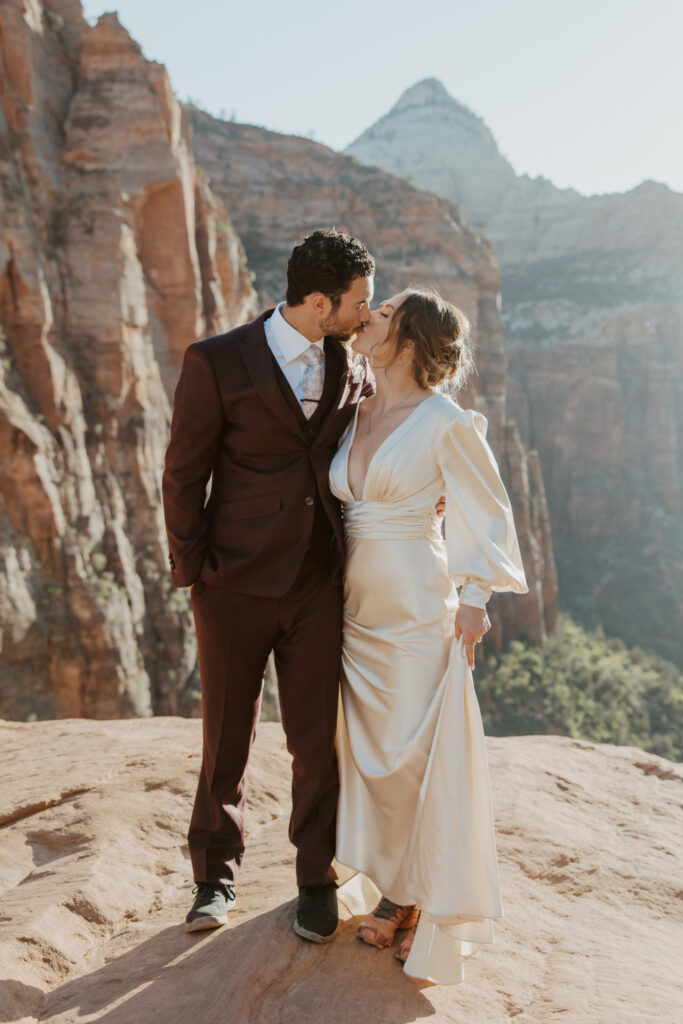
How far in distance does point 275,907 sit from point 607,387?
59894 mm

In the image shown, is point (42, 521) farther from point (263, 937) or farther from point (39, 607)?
point (263, 937)

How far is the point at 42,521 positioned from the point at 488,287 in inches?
1270

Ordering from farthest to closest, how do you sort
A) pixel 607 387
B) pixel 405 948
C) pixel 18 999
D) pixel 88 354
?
pixel 607 387 < pixel 88 354 < pixel 405 948 < pixel 18 999

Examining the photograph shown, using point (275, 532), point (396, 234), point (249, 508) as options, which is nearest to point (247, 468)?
point (249, 508)

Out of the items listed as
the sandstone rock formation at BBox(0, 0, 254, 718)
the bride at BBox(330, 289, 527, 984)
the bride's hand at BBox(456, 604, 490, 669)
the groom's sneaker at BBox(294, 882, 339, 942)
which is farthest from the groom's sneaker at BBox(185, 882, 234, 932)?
the sandstone rock formation at BBox(0, 0, 254, 718)

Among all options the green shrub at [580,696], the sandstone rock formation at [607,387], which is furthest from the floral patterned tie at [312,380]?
the sandstone rock formation at [607,387]

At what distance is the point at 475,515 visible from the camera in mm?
2676

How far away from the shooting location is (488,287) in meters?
41.1

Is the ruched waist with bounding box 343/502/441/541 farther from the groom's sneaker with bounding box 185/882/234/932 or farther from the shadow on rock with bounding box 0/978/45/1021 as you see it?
the shadow on rock with bounding box 0/978/45/1021

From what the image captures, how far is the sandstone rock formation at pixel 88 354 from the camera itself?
13.1m

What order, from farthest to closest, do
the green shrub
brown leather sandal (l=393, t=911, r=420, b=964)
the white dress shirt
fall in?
the green shrub, the white dress shirt, brown leather sandal (l=393, t=911, r=420, b=964)

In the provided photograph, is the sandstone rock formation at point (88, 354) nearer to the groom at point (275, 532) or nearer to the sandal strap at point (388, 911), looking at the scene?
the groom at point (275, 532)

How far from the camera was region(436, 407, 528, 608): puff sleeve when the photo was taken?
8.68 feet

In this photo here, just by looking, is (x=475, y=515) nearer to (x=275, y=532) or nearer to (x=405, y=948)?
(x=275, y=532)
